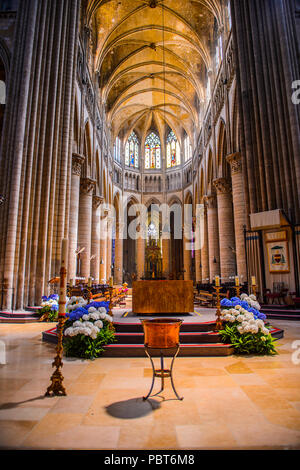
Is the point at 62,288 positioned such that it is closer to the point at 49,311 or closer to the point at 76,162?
the point at 49,311

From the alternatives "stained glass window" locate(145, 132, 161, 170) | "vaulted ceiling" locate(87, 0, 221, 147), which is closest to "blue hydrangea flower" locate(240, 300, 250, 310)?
"vaulted ceiling" locate(87, 0, 221, 147)

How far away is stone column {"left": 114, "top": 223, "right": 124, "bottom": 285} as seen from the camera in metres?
31.5

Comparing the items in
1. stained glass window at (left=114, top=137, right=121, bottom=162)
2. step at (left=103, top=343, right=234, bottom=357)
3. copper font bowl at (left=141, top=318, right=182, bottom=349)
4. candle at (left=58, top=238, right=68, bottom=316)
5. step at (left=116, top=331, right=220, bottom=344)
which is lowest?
step at (left=103, top=343, right=234, bottom=357)

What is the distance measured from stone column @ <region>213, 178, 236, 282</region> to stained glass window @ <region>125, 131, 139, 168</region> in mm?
17866

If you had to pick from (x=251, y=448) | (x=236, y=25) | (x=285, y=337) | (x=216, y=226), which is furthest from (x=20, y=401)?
(x=216, y=226)

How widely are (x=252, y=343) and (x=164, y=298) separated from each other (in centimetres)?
295

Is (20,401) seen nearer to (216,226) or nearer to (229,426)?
(229,426)

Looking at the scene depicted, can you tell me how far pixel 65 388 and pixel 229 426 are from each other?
199 centimetres

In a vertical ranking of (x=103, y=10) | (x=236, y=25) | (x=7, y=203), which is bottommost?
(x=7, y=203)

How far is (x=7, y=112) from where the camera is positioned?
36.6 feet

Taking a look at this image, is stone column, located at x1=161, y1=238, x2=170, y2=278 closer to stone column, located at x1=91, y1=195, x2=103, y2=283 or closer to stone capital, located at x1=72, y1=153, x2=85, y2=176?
stone column, located at x1=91, y1=195, x2=103, y2=283

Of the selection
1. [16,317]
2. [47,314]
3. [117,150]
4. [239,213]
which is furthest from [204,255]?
[16,317]

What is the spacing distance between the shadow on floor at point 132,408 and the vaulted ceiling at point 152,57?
76.2ft

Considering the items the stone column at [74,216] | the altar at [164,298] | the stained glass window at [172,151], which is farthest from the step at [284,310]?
the stained glass window at [172,151]
